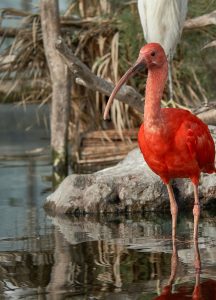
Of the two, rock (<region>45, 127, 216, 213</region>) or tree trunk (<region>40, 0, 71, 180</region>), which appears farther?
tree trunk (<region>40, 0, 71, 180</region>)

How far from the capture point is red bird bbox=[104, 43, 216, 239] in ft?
22.4

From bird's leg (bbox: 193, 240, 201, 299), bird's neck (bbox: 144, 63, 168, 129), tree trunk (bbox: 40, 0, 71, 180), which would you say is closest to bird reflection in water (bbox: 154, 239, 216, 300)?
bird's leg (bbox: 193, 240, 201, 299)

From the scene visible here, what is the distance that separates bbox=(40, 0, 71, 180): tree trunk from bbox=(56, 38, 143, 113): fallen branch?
105 inches

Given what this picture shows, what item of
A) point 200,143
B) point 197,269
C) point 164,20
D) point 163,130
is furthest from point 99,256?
point 164,20

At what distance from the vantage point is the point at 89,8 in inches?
577

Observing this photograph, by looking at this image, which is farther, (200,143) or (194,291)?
(200,143)

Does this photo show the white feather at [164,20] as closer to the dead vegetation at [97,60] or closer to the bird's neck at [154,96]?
the dead vegetation at [97,60]

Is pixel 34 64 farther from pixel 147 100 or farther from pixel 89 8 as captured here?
pixel 147 100

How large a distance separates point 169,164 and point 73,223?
A: 180cm

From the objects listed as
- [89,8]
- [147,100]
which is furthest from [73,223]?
[89,8]

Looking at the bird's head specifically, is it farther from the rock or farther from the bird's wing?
the rock

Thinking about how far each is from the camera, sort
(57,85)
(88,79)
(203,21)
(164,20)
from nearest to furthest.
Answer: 1. (88,79)
2. (203,21)
3. (164,20)
4. (57,85)

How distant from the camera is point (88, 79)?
30.3 feet

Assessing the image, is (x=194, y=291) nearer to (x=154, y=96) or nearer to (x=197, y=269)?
(x=197, y=269)
